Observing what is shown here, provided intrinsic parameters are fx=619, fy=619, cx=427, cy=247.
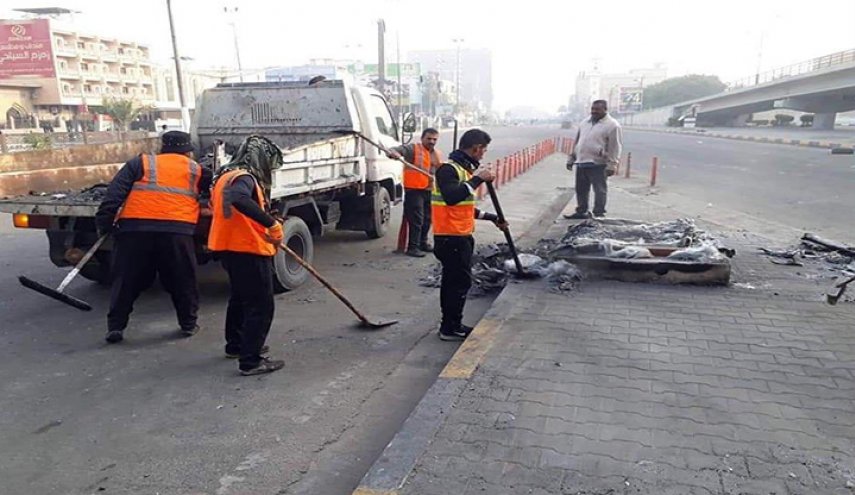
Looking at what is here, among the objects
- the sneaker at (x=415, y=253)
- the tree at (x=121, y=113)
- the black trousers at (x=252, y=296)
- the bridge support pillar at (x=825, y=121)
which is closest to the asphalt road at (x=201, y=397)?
the black trousers at (x=252, y=296)

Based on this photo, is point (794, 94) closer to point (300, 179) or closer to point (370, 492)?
point (300, 179)

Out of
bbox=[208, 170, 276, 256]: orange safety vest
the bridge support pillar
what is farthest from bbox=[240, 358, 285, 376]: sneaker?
the bridge support pillar

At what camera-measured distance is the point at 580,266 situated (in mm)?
5922

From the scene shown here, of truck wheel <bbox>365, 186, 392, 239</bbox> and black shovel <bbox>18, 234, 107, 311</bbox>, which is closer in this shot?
black shovel <bbox>18, 234, 107, 311</bbox>

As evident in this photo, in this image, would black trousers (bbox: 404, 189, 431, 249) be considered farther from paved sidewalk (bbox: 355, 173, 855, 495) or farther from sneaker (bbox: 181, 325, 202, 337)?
sneaker (bbox: 181, 325, 202, 337)

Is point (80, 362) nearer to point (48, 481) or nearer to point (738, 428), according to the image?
point (48, 481)

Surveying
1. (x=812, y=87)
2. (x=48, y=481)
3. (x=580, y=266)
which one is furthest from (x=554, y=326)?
(x=812, y=87)

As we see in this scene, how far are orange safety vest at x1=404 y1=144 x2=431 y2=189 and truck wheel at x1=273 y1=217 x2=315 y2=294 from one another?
5.58 feet

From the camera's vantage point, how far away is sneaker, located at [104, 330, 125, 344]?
4.89 meters

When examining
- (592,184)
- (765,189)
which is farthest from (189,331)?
(765,189)

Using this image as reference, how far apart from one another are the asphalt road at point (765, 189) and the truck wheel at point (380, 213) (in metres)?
5.35

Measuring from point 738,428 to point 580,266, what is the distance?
9.50 ft

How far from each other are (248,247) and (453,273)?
1535mm

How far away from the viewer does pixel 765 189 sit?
573 inches
